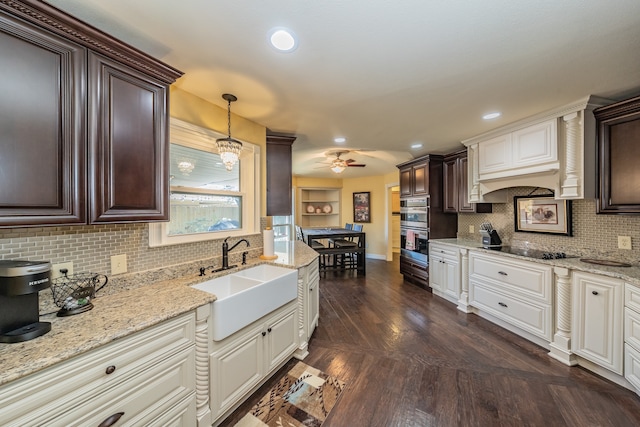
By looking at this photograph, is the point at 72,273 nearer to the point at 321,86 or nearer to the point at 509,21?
the point at 321,86

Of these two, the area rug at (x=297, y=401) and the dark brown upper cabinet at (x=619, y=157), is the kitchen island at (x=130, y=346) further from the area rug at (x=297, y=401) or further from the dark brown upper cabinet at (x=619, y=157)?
the dark brown upper cabinet at (x=619, y=157)

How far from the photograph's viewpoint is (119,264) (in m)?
1.56

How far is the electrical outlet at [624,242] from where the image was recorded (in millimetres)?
2223

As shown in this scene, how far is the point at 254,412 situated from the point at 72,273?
1.43 meters

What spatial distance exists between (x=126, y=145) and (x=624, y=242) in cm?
410

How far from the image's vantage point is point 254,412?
1634mm

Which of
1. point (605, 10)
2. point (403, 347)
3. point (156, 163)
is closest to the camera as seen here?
point (605, 10)

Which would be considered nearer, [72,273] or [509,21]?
[509,21]

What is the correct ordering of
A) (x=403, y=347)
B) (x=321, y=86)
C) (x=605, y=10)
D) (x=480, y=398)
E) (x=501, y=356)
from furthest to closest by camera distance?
1. (x=403, y=347)
2. (x=501, y=356)
3. (x=321, y=86)
4. (x=480, y=398)
5. (x=605, y=10)

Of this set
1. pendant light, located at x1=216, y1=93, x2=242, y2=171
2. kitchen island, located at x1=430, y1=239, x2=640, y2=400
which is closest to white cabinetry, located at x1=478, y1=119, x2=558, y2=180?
kitchen island, located at x1=430, y1=239, x2=640, y2=400

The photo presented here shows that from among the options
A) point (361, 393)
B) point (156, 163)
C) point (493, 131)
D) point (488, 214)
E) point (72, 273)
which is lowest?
Result: point (361, 393)

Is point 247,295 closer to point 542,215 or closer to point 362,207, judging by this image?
point 542,215

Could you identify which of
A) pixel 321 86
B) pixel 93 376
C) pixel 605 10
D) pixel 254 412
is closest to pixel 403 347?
pixel 254 412

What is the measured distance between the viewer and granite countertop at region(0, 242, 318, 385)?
0.86m
